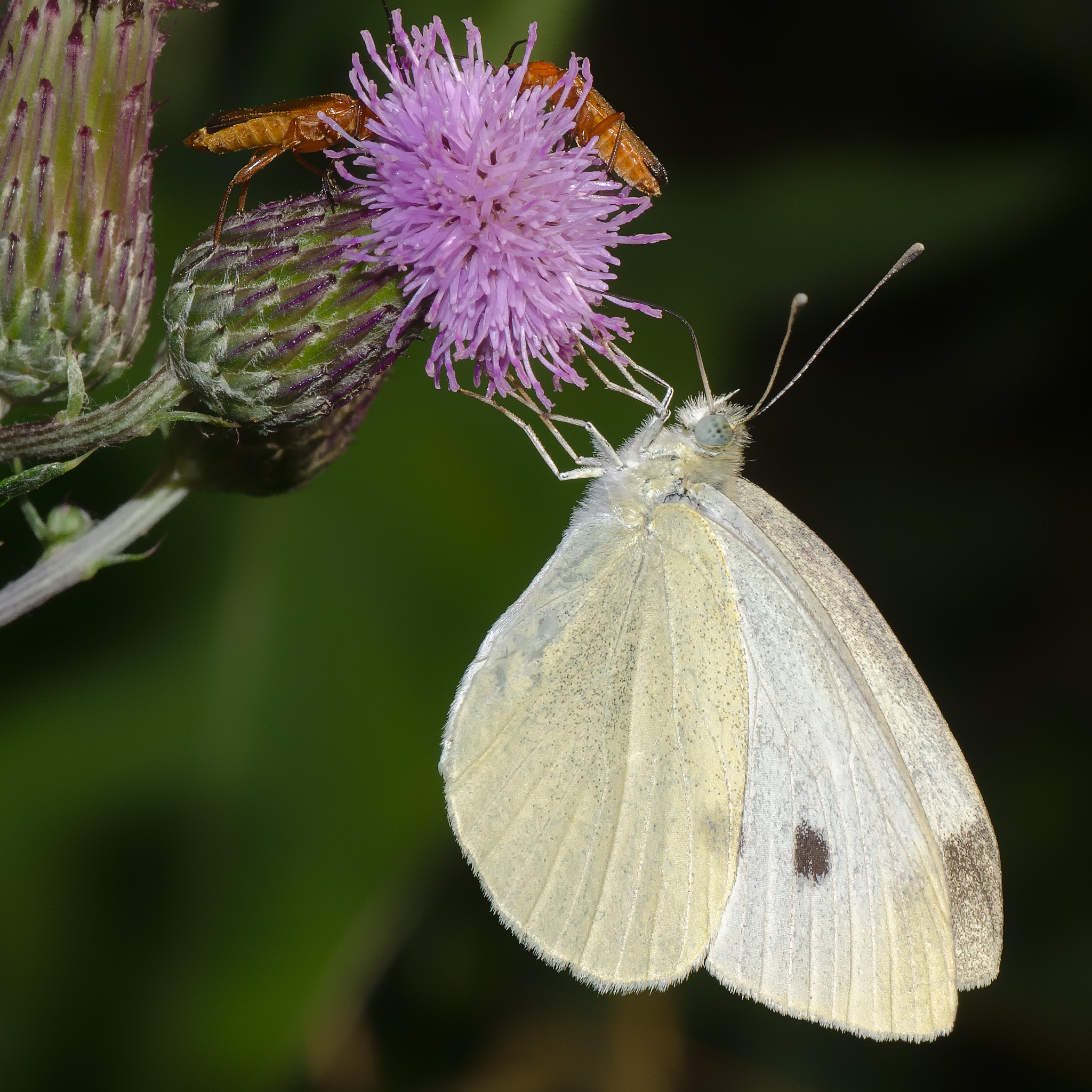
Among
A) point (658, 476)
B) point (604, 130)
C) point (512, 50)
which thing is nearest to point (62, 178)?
point (512, 50)

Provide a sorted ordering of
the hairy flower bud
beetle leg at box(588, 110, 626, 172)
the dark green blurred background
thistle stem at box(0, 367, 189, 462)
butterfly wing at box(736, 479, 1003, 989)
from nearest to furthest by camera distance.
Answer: thistle stem at box(0, 367, 189, 462) → beetle leg at box(588, 110, 626, 172) → the hairy flower bud → butterfly wing at box(736, 479, 1003, 989) → the dark green blurred background

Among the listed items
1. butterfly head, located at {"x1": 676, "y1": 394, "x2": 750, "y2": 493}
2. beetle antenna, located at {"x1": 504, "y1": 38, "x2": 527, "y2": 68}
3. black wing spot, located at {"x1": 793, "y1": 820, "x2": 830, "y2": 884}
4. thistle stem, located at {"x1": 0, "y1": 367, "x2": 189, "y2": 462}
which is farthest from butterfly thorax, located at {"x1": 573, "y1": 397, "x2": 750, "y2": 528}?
thistle stem, located at {"x1": 0, "y1": 367, "x2": 189, "y2": 462}

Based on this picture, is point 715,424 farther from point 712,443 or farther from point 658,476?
point 658,476

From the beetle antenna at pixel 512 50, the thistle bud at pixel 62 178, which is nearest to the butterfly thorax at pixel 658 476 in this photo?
the beetle antenna at pixel 512 50

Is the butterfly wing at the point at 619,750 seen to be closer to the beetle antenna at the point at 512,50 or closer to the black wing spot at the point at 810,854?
the black wing spot at the point at 810,854

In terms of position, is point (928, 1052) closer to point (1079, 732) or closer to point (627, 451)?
point (1079, 732)

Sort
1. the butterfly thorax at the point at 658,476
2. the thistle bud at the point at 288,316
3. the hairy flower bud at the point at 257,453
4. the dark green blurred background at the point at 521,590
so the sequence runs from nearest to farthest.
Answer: the thistle bud at the point at 288,316 < the hairy flower bud at the point at 257,453 < the butterfly thorax at the point at 658,476 < the dark green blurred background at the point at 521,590

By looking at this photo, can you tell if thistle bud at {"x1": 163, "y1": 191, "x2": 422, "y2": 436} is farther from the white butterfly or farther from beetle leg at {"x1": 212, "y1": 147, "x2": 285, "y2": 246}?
the white butterfly
